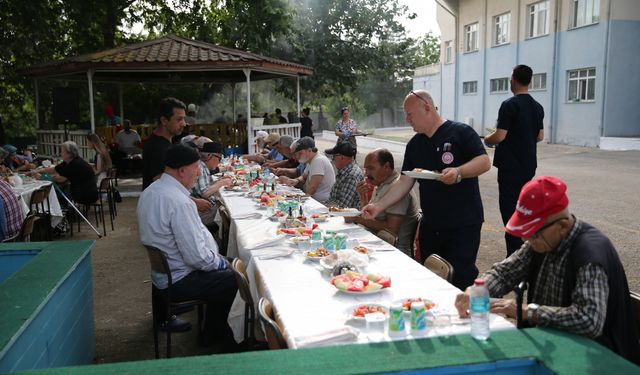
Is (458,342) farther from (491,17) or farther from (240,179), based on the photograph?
(491,17)

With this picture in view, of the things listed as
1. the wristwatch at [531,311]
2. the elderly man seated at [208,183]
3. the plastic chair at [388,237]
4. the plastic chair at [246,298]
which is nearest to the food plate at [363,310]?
the wristwatch at [531,311]

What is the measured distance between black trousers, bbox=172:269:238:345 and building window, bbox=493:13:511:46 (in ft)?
77.5

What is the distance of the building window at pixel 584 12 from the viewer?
19952mm

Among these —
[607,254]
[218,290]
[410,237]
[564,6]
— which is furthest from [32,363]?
[564,6]

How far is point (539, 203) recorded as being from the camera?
2.48m

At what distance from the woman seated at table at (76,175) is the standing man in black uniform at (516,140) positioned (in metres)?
6.50

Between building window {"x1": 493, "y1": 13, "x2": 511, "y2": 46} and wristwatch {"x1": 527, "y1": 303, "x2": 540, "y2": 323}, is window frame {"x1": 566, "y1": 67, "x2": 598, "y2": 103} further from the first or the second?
wristwatch {"x1": 527, "y1": 303, "x2": 540, "y2": 323}

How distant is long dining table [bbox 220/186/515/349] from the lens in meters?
2.58

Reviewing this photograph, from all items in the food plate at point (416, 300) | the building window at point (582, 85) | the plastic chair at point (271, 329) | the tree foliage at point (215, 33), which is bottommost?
the plastic chair at point (271, 329)

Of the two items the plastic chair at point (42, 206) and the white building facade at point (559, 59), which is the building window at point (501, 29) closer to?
the white building facade at point (559, 59)

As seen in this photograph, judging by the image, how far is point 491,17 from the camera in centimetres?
2614

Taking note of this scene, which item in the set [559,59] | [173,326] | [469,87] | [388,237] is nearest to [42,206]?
[173,326]

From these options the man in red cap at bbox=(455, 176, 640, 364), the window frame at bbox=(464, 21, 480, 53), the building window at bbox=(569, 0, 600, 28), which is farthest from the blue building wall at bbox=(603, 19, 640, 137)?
the man in red cap at bbox=(455, 176, 640, 364)

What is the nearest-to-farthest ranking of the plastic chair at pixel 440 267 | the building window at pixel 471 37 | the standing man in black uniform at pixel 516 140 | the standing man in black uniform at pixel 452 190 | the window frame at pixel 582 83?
the plastic chair at pixel 440 267 < the standing man in black uniform at pixel 452 190 < the standing man in black uniform at pixel 516 140 < the window frame at pixel 582 83 < the building window at pixel 471 37
